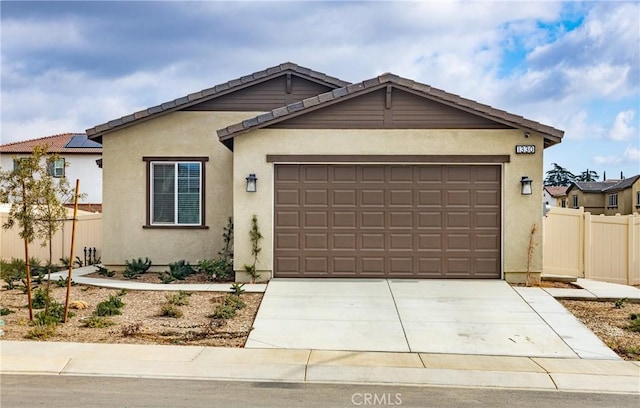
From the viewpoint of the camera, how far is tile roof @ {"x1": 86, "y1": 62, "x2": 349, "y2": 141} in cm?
1420

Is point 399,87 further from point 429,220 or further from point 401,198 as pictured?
point 429,220

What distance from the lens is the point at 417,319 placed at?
9.68m

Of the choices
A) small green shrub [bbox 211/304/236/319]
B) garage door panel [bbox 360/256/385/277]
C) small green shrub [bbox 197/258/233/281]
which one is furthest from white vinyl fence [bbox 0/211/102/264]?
garage door panel [bbox 360/256/385/277]

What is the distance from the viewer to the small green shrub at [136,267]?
530 inches

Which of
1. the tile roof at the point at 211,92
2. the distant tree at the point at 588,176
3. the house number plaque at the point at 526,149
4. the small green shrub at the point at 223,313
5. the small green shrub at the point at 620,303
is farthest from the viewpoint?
the distant tree at the point at 588,176

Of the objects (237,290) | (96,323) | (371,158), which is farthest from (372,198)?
(96,323)

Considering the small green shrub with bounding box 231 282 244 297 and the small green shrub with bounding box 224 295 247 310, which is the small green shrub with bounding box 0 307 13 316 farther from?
the small green shrub with bounding box 231 282 244 297

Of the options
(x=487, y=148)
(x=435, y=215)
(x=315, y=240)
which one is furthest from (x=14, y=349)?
(x=487, y=148)

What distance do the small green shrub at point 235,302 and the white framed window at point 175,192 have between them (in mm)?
4040

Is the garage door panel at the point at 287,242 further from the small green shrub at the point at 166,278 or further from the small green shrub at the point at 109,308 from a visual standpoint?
the small green shrub at the point at 109,308

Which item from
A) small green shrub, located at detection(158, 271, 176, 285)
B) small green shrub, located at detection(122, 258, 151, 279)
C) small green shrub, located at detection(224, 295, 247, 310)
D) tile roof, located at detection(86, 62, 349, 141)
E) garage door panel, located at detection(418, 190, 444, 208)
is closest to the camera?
small green shrub, located at detection(224, 295, 247, 310)

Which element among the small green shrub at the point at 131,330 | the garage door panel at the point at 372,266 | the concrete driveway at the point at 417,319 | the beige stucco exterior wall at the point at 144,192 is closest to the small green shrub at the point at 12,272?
the beige stucco exterior wall at the point at 144,192

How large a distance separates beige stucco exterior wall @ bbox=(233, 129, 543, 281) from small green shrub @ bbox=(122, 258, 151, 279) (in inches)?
112

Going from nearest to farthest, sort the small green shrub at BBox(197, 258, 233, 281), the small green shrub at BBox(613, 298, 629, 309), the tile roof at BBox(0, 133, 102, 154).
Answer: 1. the small green shrub at BBox(613, 298, 629, 309)
2. the small green shrub at BBox(197, 258, 233, 281)
3. the tile roof at BBox(0, 133, 102, 154)
